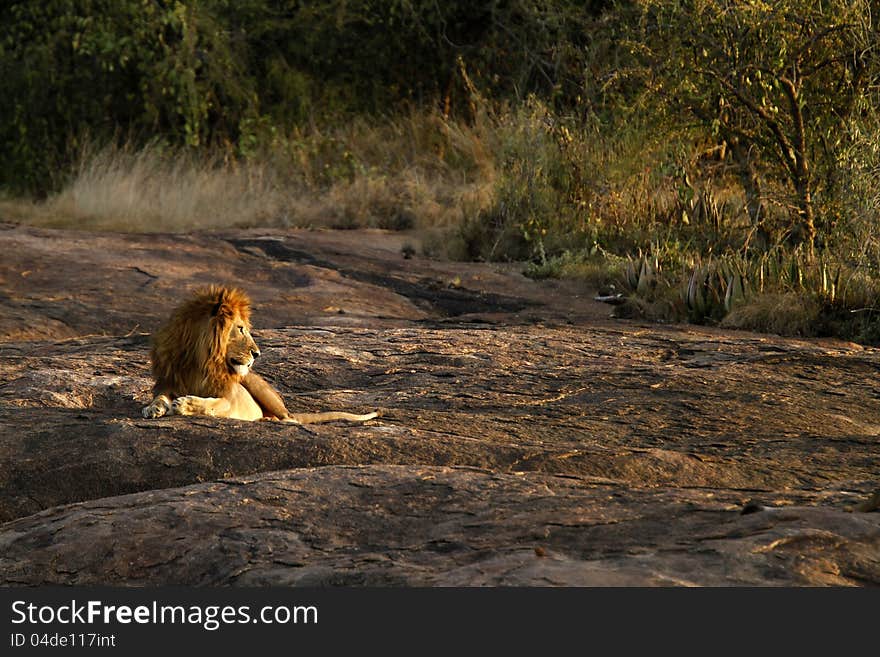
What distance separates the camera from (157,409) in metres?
5.18

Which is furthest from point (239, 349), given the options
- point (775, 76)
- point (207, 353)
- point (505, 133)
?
point (505, 133)

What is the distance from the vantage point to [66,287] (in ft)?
33.0

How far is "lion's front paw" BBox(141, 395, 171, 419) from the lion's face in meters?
0.33

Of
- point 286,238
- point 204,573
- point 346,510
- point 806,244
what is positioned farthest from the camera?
point 286,238

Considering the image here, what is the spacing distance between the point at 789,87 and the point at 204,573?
9305 mm

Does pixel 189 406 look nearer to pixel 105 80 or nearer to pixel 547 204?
pixel 547 204

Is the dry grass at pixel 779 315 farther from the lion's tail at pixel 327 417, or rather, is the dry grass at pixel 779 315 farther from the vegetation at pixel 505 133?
the lion's tail at pixel 327 417

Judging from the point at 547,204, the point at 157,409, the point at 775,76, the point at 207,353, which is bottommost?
the point at 157,409

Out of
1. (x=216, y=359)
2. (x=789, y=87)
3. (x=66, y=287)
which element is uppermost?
(x=789, y=87)

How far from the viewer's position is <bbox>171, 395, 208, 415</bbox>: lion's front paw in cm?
521

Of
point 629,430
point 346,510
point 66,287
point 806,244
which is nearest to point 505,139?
point 806,244

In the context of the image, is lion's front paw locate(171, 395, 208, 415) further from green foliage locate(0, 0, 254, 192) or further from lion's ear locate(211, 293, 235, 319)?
green foliage locate(0, 0, 254, 192)

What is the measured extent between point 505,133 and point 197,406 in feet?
32.1

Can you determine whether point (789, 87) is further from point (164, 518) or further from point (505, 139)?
point (164, 518)
